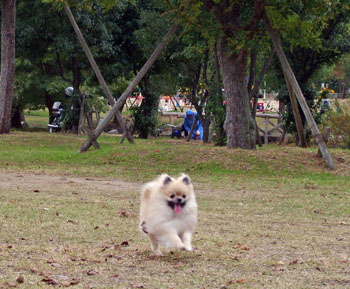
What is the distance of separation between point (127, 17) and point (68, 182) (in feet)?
54.5

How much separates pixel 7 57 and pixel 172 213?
63.3ft

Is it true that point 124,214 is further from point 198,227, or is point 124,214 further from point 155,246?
point 155,246

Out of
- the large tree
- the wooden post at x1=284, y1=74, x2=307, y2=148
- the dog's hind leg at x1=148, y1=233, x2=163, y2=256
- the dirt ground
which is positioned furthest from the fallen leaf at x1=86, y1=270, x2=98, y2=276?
the large tree

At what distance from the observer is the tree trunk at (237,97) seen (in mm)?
20078

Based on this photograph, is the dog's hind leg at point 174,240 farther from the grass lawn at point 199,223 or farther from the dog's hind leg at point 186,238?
Result: the grass lawn at point 199,223

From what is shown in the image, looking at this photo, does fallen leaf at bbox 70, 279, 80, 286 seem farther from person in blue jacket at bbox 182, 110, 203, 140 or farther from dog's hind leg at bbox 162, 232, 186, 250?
person in blue jacket at bbox 182, 110, 203, 140

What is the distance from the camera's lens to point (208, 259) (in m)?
7.82

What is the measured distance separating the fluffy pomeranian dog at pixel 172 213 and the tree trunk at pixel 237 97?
42.0 ft

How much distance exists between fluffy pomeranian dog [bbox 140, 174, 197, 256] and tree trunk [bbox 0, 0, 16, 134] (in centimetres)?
1892

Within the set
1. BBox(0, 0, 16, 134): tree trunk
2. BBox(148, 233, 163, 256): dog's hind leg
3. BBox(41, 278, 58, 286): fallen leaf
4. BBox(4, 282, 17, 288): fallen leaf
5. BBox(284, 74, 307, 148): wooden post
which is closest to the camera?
BBox(4, 282, 17, 288): fallen leaf

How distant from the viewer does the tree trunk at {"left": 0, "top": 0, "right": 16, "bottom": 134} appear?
25000 mm

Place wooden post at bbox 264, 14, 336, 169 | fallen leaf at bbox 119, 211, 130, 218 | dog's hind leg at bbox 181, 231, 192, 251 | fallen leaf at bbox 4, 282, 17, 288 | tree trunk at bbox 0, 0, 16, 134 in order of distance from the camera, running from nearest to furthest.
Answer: fallen leaf at bbox 4, 282, 17, 288 → dog's hind leg at bbox 181, 231, 192, 251 → fallen leaf at bbox 119, 211, 130, 218 → wooden post at bbox 264, 14, 336, 169 → tree trunk at bbox 0, 0, 16, 134

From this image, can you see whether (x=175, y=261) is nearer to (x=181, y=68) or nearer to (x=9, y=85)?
(x=9, y=85)

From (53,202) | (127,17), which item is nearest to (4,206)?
(53,202)
